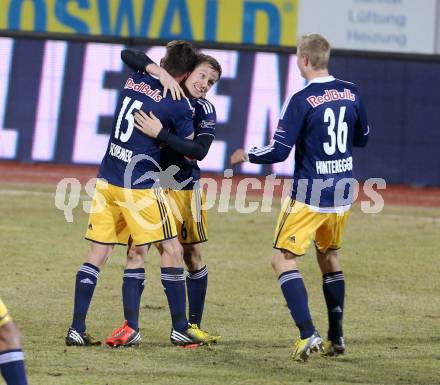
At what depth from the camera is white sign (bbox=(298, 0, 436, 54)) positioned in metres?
31.0

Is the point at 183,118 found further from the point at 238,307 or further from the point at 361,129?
the point at 238,307

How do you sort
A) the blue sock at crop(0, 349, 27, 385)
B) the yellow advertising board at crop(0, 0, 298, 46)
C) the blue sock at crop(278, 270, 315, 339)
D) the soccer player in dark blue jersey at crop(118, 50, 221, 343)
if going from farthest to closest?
1. the yellow advertising board at crop(0, 0, 298, 46)
2. the soccer player in dark blue jersey at crop(118, 50, 221, 343)
3. the blue sock at crop(278, 270, 315, 339)
4. the blue sock at crop(0, 349, 27, 385)

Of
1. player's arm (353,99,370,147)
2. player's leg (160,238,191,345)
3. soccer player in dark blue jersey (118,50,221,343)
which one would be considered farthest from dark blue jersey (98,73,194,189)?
player's arm (353,99,370,147)

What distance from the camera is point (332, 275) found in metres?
9.28

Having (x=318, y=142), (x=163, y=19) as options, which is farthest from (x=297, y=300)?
(x=163, y=19)

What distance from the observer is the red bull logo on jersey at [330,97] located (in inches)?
351

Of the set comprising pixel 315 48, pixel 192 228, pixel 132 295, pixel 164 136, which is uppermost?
pixel 315 48

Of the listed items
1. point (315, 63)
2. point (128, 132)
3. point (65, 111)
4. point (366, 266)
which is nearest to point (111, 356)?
point (128, 132)

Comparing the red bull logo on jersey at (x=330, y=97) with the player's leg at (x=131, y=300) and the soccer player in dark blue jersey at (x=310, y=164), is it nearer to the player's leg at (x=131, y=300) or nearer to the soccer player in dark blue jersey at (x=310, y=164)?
the soccer player in dark blue jersey at (x=310, y=164)

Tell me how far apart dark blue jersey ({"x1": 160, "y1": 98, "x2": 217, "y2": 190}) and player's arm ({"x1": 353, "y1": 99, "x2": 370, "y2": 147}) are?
1.09 metres

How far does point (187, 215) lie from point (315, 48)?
178cm

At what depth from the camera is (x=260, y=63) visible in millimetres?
19641

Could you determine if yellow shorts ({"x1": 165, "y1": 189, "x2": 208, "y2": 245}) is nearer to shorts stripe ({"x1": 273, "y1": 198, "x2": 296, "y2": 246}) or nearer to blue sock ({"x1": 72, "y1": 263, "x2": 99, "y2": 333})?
blue sock ({"x1": 72, "y1": 263, "x2": 99, "y2": 333})

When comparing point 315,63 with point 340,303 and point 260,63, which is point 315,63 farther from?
point 260,63
